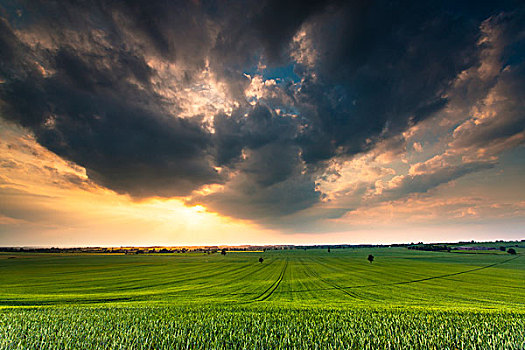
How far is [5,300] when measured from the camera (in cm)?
2709

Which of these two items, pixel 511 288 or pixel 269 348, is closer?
pixel 269 348

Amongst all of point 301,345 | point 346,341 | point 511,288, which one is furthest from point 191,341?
point 511,288

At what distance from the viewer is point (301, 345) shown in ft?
29.3

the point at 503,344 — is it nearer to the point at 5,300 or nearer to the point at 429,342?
the point at 429,342

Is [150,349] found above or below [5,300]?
above

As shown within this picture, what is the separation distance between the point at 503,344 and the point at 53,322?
2125 cm

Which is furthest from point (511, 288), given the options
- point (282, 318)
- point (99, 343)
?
point (99, 343)

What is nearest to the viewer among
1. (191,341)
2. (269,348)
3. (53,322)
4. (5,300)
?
(269,348)

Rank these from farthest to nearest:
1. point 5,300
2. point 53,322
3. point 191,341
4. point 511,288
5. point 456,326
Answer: point 511,288, point 5,300, point 53,322, point 456,326, point 191,341

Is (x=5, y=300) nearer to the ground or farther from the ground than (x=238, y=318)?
nearer to the ground

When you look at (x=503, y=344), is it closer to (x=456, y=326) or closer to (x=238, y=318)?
(x=456, y=326)

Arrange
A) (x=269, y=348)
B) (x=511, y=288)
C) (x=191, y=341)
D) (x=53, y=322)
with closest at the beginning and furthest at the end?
(x=269, y=348) < (x=191, y=341) < (x=53, y=322) < (x=511, y=288)

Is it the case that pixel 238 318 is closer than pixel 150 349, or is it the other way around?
pixel 150 349

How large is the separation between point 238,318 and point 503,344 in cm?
1165
